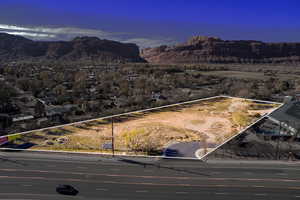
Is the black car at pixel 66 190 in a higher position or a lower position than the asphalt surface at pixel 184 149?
lower

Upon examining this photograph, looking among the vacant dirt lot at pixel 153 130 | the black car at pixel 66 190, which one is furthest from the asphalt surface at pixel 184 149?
the black car at pixel 66 190

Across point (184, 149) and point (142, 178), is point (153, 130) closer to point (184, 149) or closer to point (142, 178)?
point (184, 149)

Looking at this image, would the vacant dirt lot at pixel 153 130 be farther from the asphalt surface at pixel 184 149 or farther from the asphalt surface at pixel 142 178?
the asphalt surface at pixel 142 178

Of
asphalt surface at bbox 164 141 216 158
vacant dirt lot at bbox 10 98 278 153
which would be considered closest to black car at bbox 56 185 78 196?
vacant dirt lot at bbox 10 98 278 153

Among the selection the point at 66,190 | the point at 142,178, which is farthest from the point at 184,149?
the point at 66,190

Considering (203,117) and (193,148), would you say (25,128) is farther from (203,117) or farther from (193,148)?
(203,117)

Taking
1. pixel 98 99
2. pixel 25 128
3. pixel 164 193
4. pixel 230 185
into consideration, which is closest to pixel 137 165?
pixel 164 193
